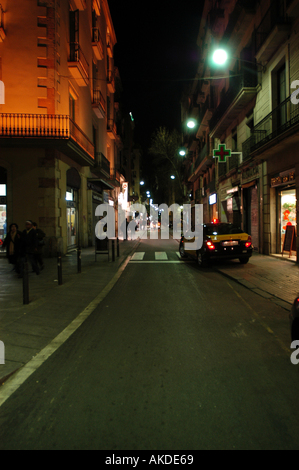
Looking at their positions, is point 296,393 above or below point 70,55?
below

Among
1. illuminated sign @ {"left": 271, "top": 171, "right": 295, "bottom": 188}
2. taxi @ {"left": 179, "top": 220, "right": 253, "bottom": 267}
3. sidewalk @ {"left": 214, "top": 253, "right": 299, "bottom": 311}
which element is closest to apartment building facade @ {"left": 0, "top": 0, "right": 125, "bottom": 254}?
taxi @ {"left": 179, "top": 220, "right": 253, "bottom": 267}

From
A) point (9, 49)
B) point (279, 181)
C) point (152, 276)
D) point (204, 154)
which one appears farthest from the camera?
point (204, 154)

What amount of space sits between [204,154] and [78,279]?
22136mm

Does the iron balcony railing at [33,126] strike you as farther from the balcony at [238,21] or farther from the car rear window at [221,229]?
the balcony at [238,21]

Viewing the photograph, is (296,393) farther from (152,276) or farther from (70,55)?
(70,55)

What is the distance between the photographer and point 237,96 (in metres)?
17.1

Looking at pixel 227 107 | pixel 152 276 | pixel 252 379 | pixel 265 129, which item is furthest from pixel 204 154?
pixel 252 379

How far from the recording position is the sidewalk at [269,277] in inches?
287

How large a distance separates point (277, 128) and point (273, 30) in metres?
3.62

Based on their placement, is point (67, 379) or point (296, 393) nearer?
point (296, 393)

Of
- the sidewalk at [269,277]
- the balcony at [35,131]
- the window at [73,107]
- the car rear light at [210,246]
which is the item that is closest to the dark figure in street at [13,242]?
the balcony at [35,131]

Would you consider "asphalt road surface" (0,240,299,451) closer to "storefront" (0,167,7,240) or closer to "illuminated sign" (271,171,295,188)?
"illuminated sign" (271,171,295,188)

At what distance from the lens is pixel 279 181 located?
13.9m

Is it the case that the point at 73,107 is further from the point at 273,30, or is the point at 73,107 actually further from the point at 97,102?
the point at 273,30
